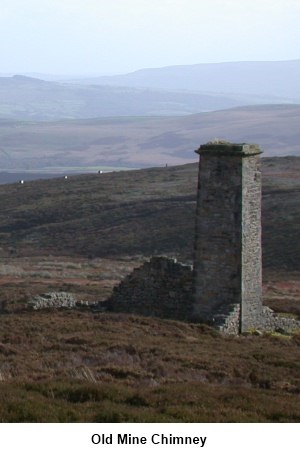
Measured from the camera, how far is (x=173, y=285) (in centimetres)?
2375

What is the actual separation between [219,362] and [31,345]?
10.9 ft

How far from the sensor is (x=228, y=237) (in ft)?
75.0

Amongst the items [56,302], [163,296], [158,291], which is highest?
[158,291]

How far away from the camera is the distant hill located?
57.6 metres

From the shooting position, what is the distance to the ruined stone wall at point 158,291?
23.6 meters

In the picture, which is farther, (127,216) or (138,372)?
(127,216)

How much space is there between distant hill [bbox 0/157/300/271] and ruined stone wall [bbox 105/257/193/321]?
1000 inches

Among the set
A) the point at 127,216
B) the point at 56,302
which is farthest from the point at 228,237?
the point at 127,216

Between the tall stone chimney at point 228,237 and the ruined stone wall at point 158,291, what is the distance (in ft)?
1.42

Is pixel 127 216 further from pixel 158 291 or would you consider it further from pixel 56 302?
pixel 158 291

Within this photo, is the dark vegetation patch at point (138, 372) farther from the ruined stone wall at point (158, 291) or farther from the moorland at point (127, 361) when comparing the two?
the ruined stone wall at point (158, 291)

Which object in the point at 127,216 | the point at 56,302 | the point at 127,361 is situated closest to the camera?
the point at 127,361

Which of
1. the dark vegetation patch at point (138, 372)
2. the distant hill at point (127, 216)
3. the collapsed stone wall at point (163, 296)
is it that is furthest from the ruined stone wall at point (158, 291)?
the distant hill at point (127, 216)

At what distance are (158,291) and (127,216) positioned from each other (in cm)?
4509
